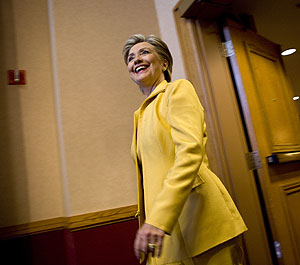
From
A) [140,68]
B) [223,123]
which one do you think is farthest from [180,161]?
[223,123]

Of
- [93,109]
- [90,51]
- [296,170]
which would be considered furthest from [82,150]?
[296,170]

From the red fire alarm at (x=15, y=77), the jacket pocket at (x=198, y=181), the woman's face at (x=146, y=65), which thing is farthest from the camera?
the red fire alarm at (x=15, y=77)

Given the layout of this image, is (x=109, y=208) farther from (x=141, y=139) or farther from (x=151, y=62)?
(x=151, y=62)

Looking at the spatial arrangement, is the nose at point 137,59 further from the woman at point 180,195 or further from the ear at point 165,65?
the woman at point 180,195

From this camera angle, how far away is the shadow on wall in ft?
5.24

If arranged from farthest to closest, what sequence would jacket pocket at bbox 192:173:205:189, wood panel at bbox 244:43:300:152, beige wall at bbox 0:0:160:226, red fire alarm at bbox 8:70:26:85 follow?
wood panel at bbox 244:43:300:152, red fire alarm at bbox 8:70:26:85, beige wall at bbox 0:0:160:226, jacket pocket at bbox 192:173:205:189

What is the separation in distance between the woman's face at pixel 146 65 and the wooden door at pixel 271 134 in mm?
841

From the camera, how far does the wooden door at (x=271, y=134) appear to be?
1.67 metres

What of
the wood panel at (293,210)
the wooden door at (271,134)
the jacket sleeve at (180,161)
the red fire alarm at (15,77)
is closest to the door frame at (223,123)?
the wooden door at (271,134)

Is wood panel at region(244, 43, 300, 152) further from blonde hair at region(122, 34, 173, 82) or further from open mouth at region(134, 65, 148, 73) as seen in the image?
open mouth at region(134, 65, 148, 73)

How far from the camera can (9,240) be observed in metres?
1.52

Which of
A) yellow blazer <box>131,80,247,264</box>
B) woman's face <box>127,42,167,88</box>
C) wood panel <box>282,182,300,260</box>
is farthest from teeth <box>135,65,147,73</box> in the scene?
wood panel <box>282,182,300,260</box>

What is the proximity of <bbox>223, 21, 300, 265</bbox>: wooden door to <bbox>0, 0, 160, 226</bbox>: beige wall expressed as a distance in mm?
790

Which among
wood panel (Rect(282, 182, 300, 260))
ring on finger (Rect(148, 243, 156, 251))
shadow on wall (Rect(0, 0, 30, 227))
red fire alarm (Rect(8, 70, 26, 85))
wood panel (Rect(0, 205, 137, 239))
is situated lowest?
wood panel (Rect(282, 182, 300, 260))
